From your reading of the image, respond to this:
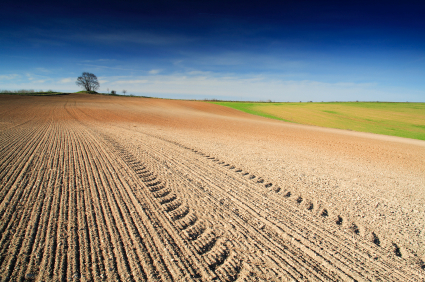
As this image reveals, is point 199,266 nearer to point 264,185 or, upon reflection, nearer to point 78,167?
point 264,185

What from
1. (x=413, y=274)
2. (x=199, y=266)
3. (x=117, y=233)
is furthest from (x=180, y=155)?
(x=413, y=274)

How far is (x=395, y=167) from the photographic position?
6.43m

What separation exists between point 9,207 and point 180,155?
3.72 m

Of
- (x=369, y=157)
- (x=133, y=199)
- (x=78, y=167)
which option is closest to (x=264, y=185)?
(x=133, y=199)

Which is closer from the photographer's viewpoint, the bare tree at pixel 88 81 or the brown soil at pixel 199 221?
the brown soil at pixel 199 221

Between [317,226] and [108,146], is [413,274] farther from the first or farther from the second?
[108,146]

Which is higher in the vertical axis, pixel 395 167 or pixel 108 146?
pixel 108 146

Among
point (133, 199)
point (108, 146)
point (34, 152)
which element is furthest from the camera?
point (108, 146)

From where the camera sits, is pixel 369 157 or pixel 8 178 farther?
pixel 369 157

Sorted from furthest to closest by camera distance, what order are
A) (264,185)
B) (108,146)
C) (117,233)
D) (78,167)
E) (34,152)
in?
1. (108,146)
2. (34,152)
3. (78,167)
4. (264,185)
5. (117,233)

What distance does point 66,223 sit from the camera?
8.35ft

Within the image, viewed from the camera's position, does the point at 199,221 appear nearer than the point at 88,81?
Yes

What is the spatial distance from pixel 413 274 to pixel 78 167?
6012 mm

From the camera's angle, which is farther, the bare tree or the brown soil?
the bare tree
